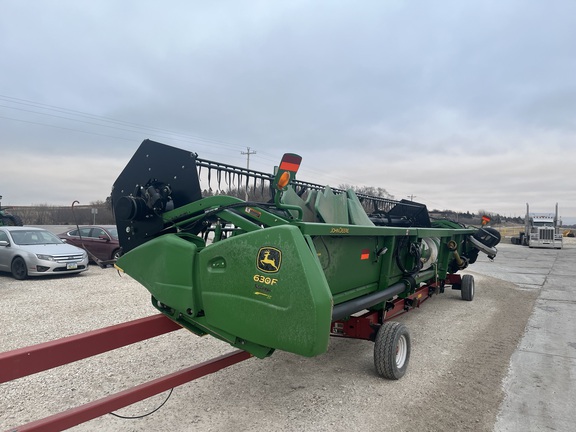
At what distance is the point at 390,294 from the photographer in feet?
15.8

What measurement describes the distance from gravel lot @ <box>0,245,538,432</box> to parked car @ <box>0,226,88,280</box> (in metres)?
3.81

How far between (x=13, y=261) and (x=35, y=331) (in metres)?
5.90

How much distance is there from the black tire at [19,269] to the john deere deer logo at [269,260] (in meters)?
9.83

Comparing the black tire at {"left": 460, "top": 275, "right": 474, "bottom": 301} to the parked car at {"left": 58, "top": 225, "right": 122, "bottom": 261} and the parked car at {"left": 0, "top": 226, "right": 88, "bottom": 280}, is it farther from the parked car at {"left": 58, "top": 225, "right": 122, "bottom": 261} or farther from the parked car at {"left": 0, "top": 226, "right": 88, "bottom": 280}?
the parked car at {"left": 58, "top": 225, "right": 122, "bottom": 261}

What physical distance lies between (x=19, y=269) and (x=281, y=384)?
30.0 feet

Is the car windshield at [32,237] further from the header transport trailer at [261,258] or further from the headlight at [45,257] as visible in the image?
the header transport trailer at [261,258]

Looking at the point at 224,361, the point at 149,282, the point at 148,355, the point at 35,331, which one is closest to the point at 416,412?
the point at 224,361

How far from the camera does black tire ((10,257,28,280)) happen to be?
1011 cm

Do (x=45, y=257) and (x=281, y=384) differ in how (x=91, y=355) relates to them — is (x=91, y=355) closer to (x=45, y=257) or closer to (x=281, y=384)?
(x=281, y=384)

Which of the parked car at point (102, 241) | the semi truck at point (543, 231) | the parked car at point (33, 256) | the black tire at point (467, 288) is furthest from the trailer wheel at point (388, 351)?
the semi truck at point (543, 231)

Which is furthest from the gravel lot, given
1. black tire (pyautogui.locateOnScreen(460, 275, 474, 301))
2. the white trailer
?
the white trailer

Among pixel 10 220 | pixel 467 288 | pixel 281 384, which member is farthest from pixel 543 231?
pixel 10 220

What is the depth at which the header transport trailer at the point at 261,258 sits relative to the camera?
2564 mm

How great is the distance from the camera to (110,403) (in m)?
2.30
